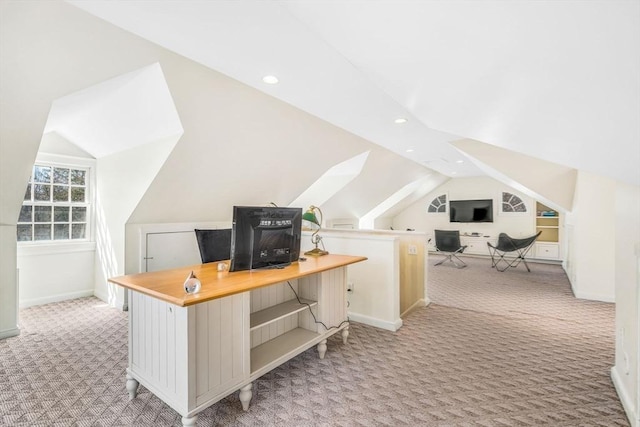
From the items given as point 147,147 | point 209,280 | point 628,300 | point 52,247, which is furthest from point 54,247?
point 628,300

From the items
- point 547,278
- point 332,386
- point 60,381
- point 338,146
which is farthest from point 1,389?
point 547,278

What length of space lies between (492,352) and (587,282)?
9.13 feet

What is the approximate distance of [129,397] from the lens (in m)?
2.01

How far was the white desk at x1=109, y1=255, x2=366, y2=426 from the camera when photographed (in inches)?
64.5

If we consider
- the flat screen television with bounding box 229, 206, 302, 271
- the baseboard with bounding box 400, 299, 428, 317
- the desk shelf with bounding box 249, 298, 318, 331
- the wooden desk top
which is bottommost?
the baseboard with bounding box 400, 299, 428, 317

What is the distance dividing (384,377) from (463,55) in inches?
85.3

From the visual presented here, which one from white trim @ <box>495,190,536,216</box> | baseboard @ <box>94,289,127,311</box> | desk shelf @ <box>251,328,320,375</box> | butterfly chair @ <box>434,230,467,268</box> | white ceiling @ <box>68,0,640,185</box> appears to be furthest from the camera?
white trim @ <box>495,190,536,216</box>

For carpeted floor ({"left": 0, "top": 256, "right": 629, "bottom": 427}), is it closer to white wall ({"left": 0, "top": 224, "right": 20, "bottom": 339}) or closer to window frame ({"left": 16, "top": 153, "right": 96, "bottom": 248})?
white wall ({"left": 0, "top": 224, "right": 20, "bottom": 339})

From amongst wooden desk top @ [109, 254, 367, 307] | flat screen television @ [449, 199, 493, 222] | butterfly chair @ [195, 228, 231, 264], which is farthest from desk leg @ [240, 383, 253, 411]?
flat screen television @ [449, 199, 493, 222]

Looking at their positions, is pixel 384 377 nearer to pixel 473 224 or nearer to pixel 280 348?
pixel 280 348

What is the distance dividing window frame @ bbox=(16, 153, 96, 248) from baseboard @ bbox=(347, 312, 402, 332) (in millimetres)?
3900

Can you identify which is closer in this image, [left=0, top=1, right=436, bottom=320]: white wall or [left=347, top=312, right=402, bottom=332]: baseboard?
[left=0, top=1, right=436, bottom=320]: white wall

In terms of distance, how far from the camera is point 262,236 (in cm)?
217

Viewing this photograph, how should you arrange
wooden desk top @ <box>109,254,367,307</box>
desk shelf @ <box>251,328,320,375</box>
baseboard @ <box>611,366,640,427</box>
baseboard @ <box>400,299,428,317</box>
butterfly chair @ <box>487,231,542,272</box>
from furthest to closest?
butterfly chair @ <box>487,231,542,272</box> < baseboard @ <box>400,299,428,317</box> < desk shelf @ <box>251,328,320,375</box> < baseboard @ <box>611,366,640,427</box> < wooden desk top @ <box>109,254,367,307</box>
